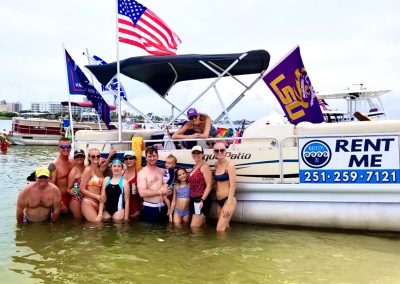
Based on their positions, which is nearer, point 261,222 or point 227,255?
point 227,255

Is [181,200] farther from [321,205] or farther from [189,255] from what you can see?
[321,205]

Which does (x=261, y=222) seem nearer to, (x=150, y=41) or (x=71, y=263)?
(x=71, y=263)

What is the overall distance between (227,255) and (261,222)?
1.51 metres

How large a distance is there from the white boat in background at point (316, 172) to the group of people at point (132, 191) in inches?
15.4

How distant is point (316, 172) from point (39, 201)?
174 inches

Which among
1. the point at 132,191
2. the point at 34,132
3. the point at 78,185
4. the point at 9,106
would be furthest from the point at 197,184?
the point at 9,106

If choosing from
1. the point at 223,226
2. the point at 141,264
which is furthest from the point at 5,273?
the point at 223,226

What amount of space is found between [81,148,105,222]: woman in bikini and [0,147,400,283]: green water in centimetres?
22

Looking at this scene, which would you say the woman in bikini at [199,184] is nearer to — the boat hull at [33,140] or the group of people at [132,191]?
the group of people at [132,191]

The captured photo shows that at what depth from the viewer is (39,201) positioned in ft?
21.7

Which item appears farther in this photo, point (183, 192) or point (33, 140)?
point (33, 140)

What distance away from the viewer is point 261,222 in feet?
21.3

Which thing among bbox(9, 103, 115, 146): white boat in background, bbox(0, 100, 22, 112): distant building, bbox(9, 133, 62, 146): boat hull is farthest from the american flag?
bbox(0, 100, 22, 112): distant building

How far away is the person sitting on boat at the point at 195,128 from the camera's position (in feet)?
23.4
